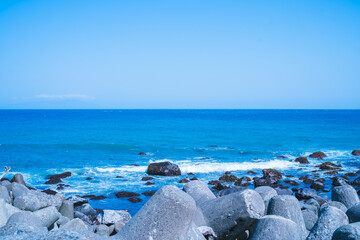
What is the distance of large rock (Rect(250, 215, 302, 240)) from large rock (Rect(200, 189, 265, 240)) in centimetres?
72

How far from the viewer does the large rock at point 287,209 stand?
9000 millimetres

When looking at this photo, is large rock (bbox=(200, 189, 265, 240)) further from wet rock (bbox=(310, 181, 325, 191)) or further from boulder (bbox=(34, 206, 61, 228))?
wet rock (bbox=(310, 181, 325, 191))

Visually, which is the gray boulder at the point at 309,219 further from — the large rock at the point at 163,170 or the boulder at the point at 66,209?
the large rock at the point at 163,170

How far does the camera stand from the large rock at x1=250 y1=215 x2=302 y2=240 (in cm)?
707

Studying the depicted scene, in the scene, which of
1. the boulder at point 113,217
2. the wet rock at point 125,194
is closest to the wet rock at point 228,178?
the wet rock at point 125,194

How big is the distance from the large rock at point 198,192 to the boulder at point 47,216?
4.56m

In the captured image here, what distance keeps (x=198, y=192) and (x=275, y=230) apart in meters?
4.41

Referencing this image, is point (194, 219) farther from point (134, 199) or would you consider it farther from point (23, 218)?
point (134, 199)

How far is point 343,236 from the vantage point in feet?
19.0

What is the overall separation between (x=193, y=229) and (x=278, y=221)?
6.53 feet

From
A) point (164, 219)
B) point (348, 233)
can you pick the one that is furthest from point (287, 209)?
point (164, 219)

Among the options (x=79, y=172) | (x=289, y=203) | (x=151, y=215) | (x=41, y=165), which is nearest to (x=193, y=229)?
(x=151, y=215)

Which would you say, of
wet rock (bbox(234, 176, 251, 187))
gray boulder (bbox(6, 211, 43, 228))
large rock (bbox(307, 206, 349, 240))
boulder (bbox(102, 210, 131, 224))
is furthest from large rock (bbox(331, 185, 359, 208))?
gray boulder (bbox(6, 211, 43, 228))

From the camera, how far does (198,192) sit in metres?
11.3
